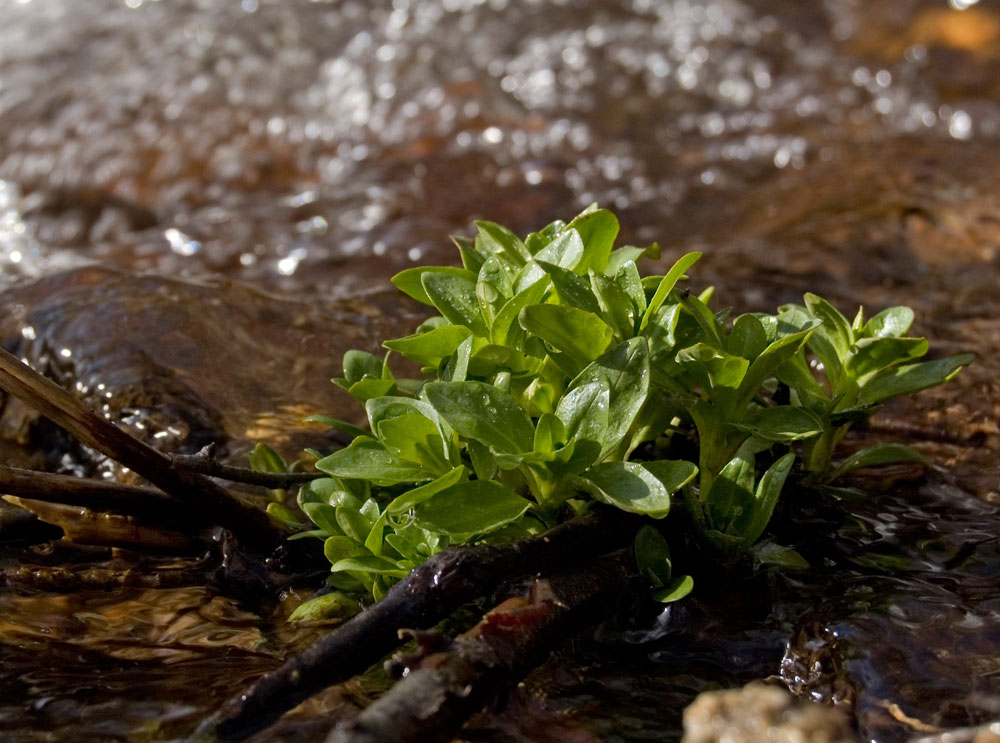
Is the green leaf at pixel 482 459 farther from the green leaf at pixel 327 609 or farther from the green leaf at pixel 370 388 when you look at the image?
the green leaf at pixel 327 609

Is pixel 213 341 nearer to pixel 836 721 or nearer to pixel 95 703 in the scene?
pixel 95 703

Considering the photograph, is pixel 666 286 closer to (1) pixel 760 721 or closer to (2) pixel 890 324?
(2) pixel 890 324

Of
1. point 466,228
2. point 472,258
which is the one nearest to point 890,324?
point 472,258

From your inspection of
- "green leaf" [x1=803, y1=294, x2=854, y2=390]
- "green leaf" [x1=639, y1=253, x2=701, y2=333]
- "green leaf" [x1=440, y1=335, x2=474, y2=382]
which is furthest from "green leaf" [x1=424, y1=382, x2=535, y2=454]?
"green leaf" [x1=803, y1=294, x2=854, y2=390]

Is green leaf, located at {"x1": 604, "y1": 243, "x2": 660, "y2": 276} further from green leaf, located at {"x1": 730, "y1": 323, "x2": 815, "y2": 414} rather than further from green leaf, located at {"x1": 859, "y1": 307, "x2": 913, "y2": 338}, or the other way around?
green leaf, located at {"x1": 859, "y1": 307, "x2": 913, "y2": 338}

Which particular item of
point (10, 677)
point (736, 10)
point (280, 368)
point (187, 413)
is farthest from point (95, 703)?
point (736, 10)

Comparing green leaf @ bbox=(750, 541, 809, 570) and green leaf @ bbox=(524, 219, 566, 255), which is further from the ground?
green leaf @ bbox=(524, 219, 566, 255)
